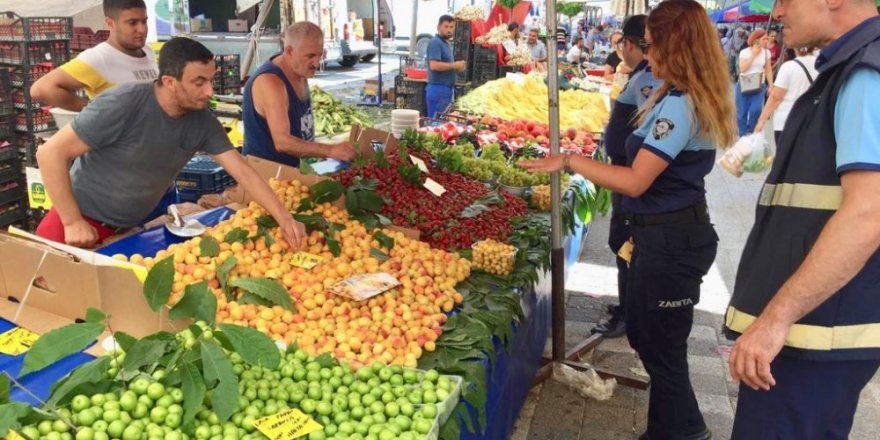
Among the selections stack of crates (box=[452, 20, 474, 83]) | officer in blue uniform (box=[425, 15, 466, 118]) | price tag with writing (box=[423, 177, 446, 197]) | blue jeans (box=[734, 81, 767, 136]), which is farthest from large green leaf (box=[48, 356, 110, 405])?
blue jeans (box=[734, 81, 767, 136])

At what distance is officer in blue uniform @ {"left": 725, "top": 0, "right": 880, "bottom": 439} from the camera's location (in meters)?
1.64

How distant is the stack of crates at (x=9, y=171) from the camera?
18.1ft

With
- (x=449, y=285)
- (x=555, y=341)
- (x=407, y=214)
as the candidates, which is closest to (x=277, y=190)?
(x=407, y=214)

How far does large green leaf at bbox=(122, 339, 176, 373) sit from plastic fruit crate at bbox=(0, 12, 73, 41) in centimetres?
549

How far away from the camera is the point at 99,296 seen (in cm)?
212

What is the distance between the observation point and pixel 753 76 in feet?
35.5

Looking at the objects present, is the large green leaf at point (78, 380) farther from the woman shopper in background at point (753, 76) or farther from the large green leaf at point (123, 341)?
the woman shopper in background at point (753, 76)

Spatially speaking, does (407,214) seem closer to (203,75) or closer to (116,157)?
(203,75)

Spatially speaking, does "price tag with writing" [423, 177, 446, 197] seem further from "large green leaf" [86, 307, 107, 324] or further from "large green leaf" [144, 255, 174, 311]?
"large green leaf" [86, 307, 107, 324]

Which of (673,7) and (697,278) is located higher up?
(673,7)

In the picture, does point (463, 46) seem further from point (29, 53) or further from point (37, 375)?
point (37, 375)

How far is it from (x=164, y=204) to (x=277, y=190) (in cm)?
104

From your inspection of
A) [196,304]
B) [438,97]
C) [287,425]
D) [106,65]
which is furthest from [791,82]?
[287,425]

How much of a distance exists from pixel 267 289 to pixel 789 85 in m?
7.40
